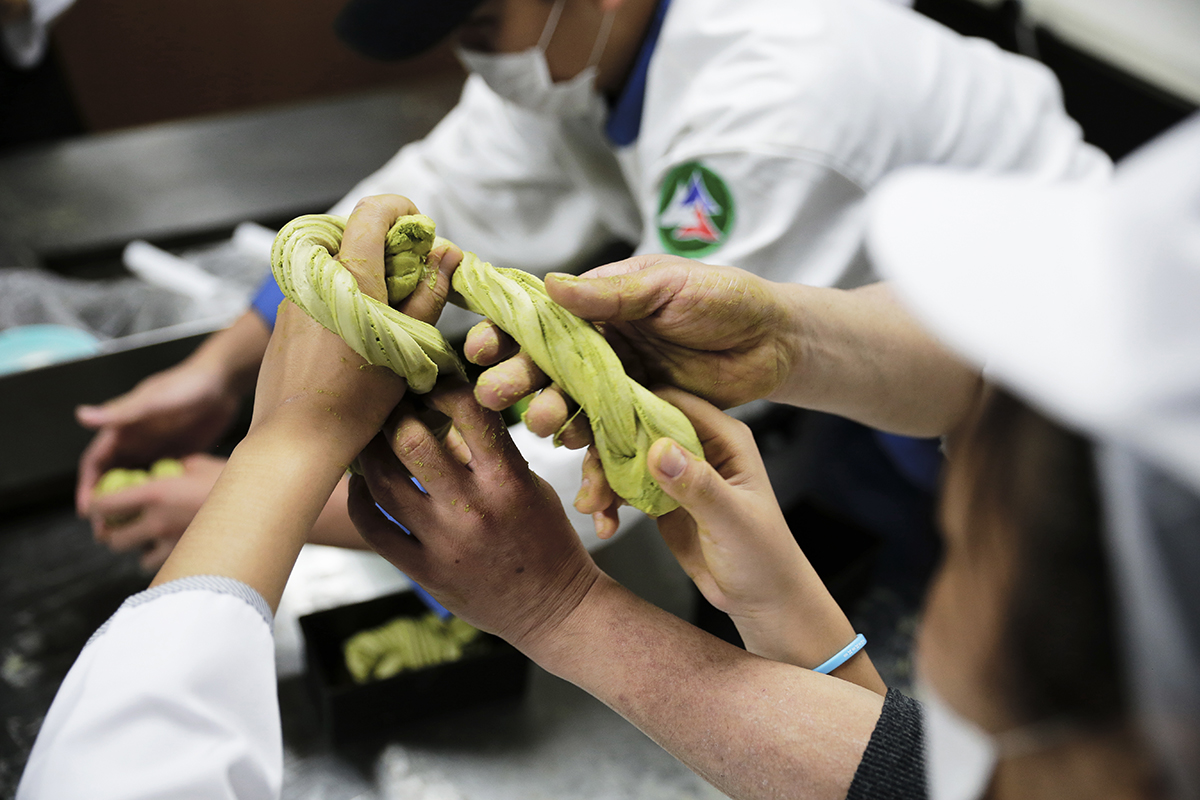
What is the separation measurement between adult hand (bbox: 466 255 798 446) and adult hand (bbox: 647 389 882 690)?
0.16 ft

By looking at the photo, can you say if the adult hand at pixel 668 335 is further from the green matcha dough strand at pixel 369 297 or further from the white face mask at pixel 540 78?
the white face mask at pixel 540 78

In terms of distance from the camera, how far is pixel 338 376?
0.58m

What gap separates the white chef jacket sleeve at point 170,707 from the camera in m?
0.42

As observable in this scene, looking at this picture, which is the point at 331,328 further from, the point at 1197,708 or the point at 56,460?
the point at 56,460

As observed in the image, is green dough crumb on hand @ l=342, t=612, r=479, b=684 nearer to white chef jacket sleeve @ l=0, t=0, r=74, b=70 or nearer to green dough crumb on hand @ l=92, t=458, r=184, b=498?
green dough crumb on hand @ l=92, t=458, r=184, b=498

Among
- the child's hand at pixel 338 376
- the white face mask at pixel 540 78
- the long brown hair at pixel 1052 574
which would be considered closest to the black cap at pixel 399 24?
the white face mask at pixel 540 78

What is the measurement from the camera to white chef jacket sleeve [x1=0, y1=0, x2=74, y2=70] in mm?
1879

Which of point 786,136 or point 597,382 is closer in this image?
point 597,382

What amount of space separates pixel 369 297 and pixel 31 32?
2042mm

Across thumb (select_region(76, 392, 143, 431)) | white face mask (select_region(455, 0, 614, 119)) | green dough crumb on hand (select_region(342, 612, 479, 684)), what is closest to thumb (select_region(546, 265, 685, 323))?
green dough crumb on hand (select_region(342, 612, 479, 684))

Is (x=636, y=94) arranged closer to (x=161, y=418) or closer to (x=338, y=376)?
(x=338, y=376)

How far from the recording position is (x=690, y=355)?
68 centimetres

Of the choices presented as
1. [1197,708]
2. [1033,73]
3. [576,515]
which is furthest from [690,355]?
[1033,73]

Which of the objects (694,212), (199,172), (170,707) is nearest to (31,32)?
(199,172)
